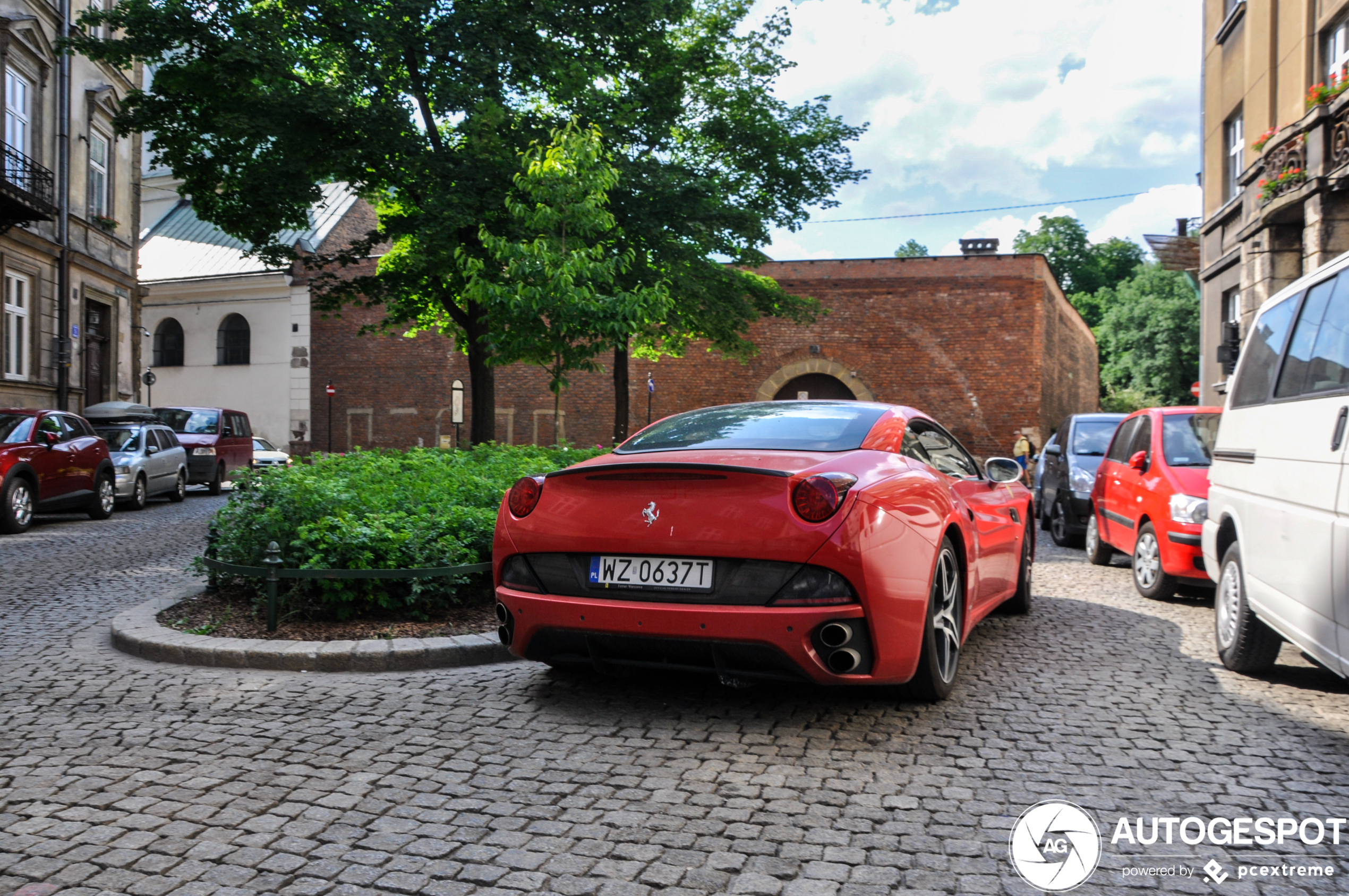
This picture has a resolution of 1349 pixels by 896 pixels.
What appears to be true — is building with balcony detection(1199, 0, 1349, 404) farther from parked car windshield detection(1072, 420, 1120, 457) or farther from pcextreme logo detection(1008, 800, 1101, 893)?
pcextreme logo detection(1008, 800, 1101, 893)

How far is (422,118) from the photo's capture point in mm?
17688

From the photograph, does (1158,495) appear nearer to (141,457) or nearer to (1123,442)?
(1123,442)

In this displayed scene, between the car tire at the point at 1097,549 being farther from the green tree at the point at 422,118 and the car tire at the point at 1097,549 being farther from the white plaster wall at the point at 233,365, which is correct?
the white plaster wall at the point at 233,365

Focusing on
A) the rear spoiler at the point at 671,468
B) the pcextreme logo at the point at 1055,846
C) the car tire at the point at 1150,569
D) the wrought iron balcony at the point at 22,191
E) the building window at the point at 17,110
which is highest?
the building window at the point at 17,110

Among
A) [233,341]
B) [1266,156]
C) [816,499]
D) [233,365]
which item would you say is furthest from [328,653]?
[233,341]

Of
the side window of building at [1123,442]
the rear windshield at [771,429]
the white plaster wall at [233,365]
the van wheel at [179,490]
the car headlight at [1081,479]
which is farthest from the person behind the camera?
the white plaster wall at [233,365]

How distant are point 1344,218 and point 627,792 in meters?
14.7

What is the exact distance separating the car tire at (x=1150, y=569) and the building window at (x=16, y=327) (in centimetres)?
2083

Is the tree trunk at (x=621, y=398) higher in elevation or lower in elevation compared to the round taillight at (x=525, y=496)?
higher

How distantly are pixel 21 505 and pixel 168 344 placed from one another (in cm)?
3192

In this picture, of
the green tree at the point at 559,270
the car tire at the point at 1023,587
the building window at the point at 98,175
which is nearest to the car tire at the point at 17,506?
the green tree at the point at 559,270

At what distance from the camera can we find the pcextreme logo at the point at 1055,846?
2.72 meters

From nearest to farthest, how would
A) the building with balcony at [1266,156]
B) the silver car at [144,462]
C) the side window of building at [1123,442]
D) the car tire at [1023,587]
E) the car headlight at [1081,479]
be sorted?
the car tire at [1023,587] → the side window of building at [1123,442] → the car headlight at [1081,479] → the building with balcony at [1266,156] → the silver car at [144,462]

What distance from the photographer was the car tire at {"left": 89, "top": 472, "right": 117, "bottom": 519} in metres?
14.2
